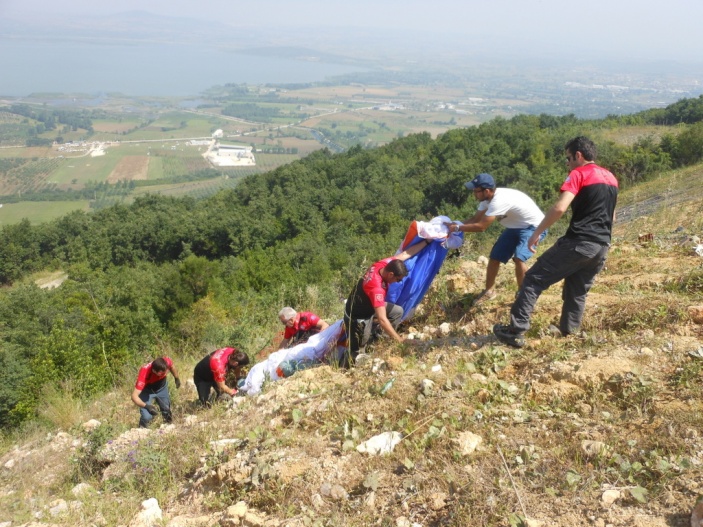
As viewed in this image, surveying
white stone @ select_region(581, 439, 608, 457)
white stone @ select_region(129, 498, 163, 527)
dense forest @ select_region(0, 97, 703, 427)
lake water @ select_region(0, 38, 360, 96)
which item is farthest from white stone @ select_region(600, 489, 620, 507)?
lake water @ select_region(0, 38, 360, 96)

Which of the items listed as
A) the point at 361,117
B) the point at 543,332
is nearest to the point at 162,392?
the point at 543,332

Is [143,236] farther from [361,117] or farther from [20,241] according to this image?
[361,117]

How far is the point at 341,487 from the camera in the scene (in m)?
2.42

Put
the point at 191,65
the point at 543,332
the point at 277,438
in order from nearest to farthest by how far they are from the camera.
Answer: the point at 277,438 < the point at 543,332 < the point at 191,65

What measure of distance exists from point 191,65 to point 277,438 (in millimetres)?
219330

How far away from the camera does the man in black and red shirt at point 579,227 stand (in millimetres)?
3047

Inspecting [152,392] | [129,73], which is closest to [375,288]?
[152,392]

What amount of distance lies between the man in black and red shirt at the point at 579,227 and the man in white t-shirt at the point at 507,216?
72cm

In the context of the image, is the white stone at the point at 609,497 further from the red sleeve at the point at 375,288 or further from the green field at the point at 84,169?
the green field at the point at 84,169

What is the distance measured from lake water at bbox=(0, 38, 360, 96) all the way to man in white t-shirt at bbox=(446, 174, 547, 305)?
496 ft

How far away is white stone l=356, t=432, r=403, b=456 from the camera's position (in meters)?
2.66

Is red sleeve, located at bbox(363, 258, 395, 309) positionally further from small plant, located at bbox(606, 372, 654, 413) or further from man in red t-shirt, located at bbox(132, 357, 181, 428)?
man in red t-shirt, located at bbox(132, 357, 181, 428)

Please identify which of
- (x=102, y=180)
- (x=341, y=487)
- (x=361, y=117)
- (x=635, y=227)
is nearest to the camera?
(x=341, y=487)

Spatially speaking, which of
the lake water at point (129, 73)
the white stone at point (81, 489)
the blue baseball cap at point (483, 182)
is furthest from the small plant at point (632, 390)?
the lake water at point (129, 73)
